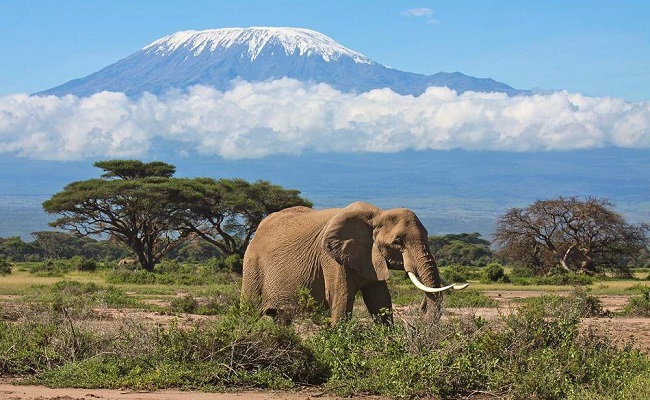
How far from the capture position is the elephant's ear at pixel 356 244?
1298 centimetres

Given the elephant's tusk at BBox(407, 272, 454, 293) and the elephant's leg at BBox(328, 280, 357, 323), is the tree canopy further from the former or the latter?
the elephant's tusk at BBox(407, 272, 454, 293)

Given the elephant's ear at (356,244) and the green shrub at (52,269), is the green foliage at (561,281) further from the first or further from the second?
the elephant's ear at (356,244)

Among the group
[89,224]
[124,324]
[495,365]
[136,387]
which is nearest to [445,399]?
[495,365]

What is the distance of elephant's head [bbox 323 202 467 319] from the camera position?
1255 centimetres

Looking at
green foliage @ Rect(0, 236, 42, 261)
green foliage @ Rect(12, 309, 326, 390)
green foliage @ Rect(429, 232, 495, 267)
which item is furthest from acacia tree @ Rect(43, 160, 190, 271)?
green foliage @ Rect(12, 309, 326, 390)

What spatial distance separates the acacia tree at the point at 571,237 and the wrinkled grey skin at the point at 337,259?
3022 centimetres

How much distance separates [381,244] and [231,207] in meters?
36.7

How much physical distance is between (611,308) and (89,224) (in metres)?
32.9

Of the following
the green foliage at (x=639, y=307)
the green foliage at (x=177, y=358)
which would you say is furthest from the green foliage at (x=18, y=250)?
the green foliage at (x=177, y=358)

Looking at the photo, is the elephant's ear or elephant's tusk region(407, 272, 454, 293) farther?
the elephant's ear

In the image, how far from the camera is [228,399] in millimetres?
10164

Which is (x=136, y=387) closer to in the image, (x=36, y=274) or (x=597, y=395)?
(x=597, y=395)

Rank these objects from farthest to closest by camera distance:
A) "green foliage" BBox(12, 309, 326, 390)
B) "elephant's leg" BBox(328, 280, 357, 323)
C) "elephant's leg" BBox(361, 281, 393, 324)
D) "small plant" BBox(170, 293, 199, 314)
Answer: "small plant" BBox(170, 293, 199, 314) < "elephant's leg" BBox(361, 281, 393, 324) < "elephant's leg" BBox(328, 280, 357, 323) < "green foliage" BBox(12, 309, 326, 390)

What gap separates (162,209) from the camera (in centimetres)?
4850
